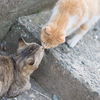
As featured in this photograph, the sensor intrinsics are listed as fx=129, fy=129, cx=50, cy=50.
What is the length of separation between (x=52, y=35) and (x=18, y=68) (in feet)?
2.51

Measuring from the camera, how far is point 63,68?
7.63ft

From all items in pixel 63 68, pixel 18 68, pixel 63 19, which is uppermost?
pixel 63 19

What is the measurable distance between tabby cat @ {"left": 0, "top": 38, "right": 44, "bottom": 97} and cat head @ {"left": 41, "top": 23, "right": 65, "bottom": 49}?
0.56ft

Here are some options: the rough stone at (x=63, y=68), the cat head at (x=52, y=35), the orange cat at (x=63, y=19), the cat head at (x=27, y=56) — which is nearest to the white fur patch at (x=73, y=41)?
the rough stone at (x=63, y=68)

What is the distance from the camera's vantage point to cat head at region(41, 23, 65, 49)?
6.44ft

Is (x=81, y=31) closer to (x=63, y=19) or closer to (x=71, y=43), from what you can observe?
(x=71, y=43)

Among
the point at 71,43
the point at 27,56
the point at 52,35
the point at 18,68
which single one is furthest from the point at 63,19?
the point at 18,68

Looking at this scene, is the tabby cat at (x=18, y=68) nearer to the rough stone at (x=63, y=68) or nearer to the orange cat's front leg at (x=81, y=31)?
the rough stone at (x=63, y=68)

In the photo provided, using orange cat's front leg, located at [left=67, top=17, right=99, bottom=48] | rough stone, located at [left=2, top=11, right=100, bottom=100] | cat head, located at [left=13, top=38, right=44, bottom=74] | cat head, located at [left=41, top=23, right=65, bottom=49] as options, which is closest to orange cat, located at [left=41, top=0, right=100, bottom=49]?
cat head, located at [left=41, top=23, right=65, bottom=49]

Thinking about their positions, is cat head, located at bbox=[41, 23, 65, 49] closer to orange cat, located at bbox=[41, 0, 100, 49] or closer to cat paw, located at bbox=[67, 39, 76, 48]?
orange cat, located at bbox=[41, 0, 100, 49]

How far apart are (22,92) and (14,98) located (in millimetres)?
195

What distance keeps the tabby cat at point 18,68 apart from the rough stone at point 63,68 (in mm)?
446

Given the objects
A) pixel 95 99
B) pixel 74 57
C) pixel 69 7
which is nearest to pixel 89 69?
pixel 74 57

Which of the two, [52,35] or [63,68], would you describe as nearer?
[52,35]
